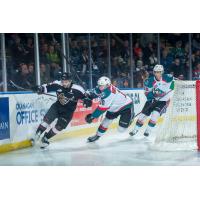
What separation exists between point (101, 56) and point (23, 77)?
0.85 meters

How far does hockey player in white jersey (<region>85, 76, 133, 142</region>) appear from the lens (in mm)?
6855

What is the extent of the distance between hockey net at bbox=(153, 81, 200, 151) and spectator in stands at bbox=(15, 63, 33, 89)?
1.49 metres

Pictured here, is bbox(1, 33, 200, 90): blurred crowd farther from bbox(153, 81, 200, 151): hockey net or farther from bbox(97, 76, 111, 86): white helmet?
bbox(153, 81, 200, 151): hockey net

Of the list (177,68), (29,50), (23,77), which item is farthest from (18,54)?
(177,68)

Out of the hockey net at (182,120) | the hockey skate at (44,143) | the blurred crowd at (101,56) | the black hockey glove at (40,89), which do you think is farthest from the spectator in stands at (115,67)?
the hockey skate at (44,143)

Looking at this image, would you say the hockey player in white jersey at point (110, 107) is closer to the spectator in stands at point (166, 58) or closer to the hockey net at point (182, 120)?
the hockey net at point (182, 120)

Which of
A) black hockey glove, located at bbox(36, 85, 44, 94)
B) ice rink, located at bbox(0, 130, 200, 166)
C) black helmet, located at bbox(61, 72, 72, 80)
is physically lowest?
ice rink, located at bbox(0, 130, 200, 166)

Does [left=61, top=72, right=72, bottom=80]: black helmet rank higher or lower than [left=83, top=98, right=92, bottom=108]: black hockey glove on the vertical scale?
higher

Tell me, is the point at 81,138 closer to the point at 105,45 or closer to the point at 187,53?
the point at 105,45

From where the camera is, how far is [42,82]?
6805 mm

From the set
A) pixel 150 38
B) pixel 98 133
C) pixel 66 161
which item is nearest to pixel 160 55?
pixel 150 38

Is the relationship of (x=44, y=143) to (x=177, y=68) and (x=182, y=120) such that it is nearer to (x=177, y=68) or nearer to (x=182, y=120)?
(x=182, y=120)

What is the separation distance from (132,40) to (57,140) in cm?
133

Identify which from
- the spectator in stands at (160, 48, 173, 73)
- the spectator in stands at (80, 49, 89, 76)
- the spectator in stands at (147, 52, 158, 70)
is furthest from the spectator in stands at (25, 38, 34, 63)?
the spectator in stands at (160, 48, 173, 73)
